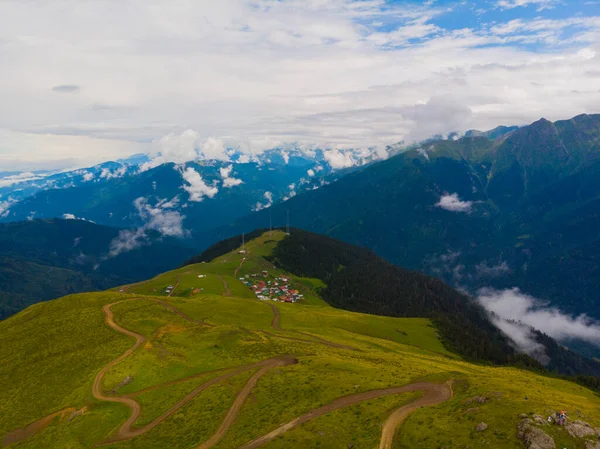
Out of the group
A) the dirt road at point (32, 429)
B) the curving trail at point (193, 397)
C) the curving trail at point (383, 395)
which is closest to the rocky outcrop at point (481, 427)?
the curving trail at point (383, 395)

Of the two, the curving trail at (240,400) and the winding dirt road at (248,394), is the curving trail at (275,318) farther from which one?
the winding dirt road at (248,394)

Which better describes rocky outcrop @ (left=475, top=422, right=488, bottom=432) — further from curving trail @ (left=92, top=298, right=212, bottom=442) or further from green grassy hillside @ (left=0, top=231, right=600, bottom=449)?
curving trail @ (left=92, top=298, right=212, bottom=442)

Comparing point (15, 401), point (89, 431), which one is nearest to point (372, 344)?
point (89, 431)

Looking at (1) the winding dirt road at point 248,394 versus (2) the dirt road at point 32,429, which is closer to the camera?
(1) the winding dirt road at point 248,394

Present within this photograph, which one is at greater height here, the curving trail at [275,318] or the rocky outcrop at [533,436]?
the rocky outcrop at [533,436]

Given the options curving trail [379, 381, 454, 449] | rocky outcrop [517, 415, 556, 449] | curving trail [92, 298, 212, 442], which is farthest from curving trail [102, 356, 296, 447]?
rocky outcrop [517, 415, 556, 449]

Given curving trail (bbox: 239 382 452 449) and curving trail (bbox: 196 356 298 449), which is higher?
curving trail (bbox: 239 382 452 449)

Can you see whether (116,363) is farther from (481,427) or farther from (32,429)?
(481,427)
